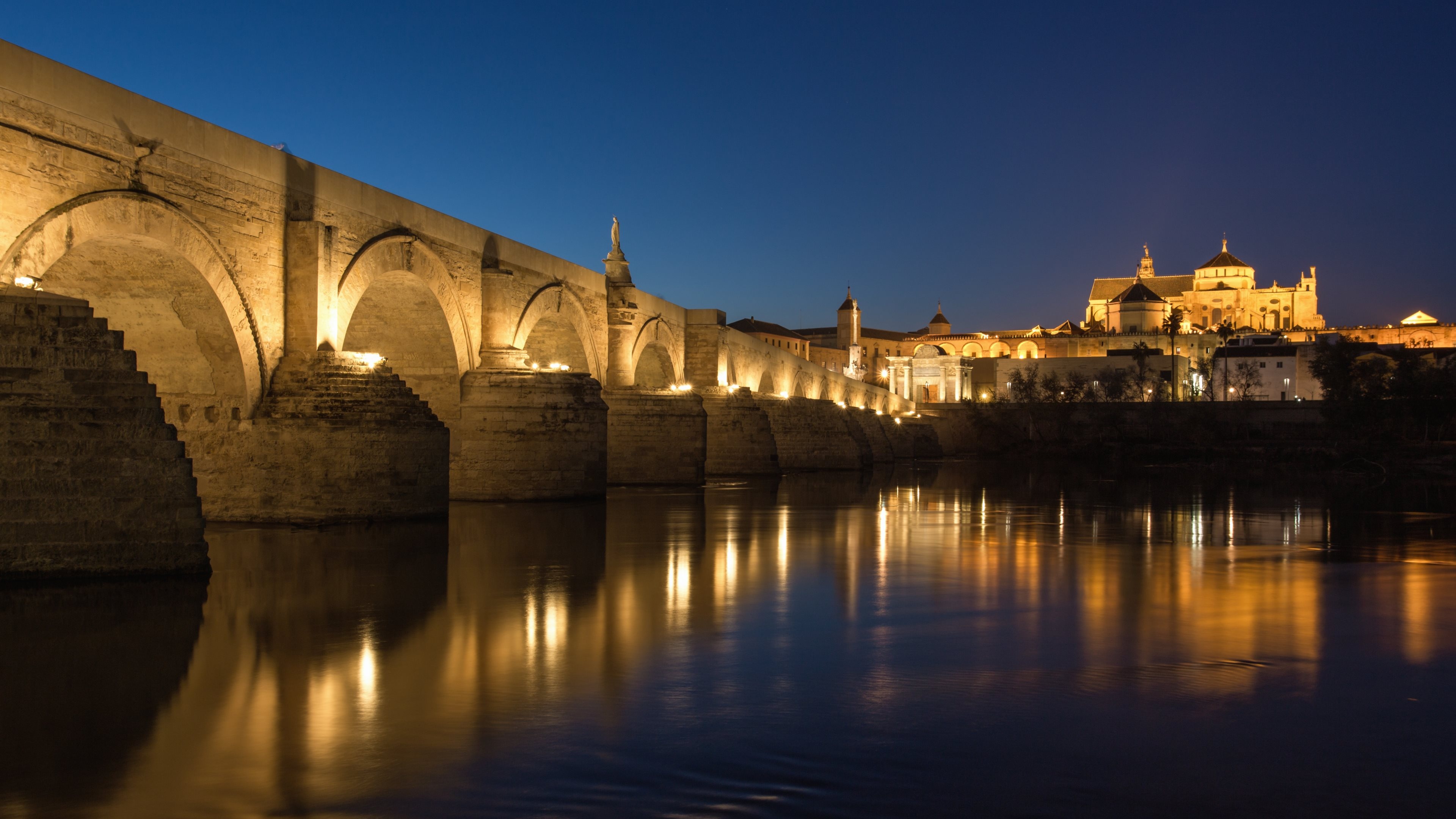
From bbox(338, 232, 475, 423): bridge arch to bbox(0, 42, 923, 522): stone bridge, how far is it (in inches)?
1.3

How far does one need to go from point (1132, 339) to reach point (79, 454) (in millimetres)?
77100

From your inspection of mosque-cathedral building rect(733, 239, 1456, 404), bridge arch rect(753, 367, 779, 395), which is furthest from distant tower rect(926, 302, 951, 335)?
bridge arch rect(753, 367, 779, 395)

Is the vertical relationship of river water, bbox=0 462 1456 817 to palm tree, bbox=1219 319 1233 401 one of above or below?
below

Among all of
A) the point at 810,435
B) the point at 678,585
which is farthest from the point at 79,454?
the point at 810,435

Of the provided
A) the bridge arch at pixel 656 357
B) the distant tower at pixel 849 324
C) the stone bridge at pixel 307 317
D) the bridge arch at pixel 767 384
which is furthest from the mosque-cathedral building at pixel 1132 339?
the stone bridge at pixel 307 317

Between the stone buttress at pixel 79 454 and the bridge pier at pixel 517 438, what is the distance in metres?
7.68

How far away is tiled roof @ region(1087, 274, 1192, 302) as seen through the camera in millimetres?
88500

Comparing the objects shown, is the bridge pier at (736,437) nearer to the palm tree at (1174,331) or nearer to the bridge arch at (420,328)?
the bridge arch at (420,328)

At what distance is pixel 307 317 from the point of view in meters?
12.0

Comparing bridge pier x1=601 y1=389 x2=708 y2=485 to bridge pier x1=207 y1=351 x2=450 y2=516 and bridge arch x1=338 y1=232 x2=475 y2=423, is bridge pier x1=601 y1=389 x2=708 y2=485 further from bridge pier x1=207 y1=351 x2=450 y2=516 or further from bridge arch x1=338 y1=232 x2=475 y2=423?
bridge pier x1=207 y1=351 x2=450 y2=516

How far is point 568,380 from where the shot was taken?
51.3 ft

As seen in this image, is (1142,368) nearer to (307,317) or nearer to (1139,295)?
(1139,295)

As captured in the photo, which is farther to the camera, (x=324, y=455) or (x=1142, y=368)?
(x=1142, y=368)

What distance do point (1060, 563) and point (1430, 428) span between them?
38.6 metres
